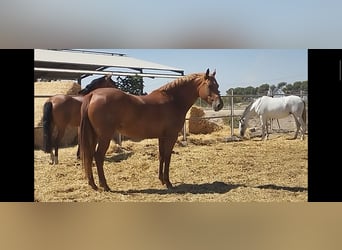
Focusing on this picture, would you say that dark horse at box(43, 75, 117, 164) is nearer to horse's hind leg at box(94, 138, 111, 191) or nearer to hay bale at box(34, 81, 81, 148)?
hay bale at box(34, 81, 81, 148)

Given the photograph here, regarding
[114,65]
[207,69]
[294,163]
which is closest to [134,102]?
[114,65]

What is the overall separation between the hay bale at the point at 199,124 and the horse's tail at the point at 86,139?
874 mm

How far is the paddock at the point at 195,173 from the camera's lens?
147 inches

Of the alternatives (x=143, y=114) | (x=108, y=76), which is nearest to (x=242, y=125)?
(x=143, y=114)

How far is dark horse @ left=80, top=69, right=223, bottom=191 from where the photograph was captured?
3.77 m

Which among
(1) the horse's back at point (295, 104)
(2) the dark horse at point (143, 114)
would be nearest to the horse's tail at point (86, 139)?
(2) the dark horse at point (143, 114)

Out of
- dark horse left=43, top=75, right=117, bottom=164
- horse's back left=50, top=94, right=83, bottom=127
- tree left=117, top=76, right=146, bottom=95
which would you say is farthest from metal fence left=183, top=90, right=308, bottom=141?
horse's back left=50, top=94, right=83, bottom=127

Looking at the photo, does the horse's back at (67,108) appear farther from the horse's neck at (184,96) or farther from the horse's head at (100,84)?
the horse's neck at (184,96)

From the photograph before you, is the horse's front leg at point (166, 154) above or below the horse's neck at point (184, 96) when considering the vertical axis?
below

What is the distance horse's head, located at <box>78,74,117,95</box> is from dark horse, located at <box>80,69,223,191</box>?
37 millimetres

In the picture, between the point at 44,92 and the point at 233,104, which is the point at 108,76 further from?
the point at 233,104
